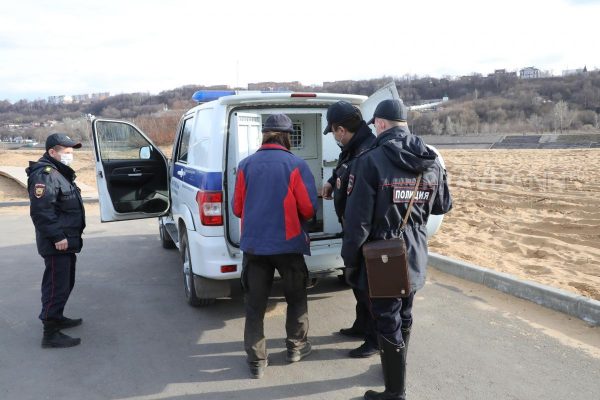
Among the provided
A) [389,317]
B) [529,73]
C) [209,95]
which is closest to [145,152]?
[209,95]

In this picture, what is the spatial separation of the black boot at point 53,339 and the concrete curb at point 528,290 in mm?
4196

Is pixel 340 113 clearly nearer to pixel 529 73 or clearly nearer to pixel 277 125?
pixel 277 125

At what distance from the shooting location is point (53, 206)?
13.9 feet

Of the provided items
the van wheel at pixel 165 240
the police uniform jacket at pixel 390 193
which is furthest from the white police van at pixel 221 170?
the van wheel at pixel 165 240

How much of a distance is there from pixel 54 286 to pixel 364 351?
2.76 meters

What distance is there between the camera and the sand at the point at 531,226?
5996mm

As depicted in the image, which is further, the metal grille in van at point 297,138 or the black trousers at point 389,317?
the metal grille in van at point 297,138

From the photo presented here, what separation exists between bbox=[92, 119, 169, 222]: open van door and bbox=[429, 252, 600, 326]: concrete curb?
377 cm

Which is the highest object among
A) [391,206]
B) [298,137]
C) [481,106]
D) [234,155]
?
[481,106]

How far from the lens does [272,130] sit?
375 centimetres

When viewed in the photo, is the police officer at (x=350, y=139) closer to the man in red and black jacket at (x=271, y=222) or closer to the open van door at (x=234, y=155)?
the man in red and black jacket at (x=271, y=222)

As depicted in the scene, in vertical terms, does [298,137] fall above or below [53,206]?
above

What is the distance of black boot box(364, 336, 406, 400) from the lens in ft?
10.6

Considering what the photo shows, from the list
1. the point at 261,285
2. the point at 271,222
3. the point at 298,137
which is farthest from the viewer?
the point at 298,137
